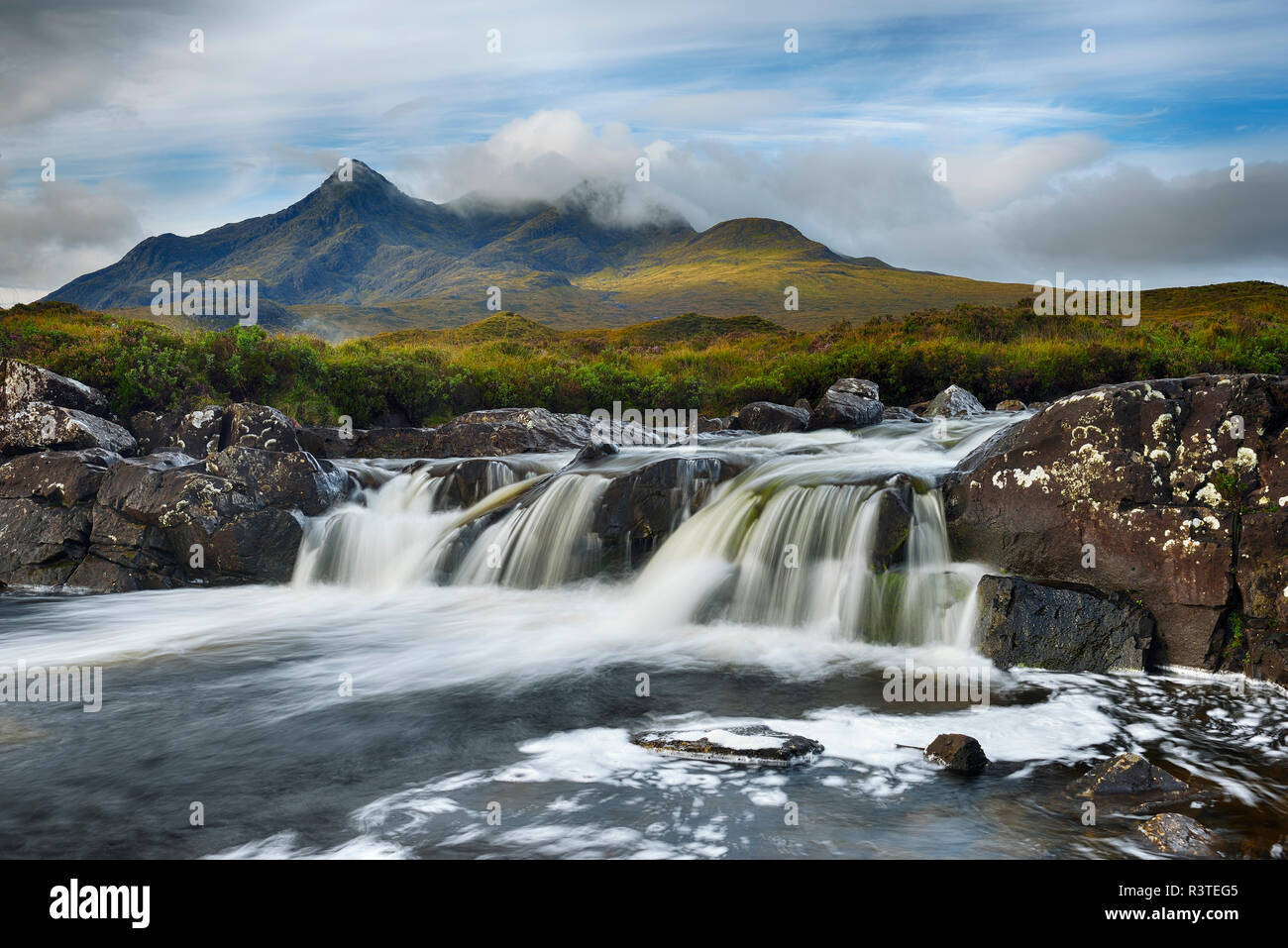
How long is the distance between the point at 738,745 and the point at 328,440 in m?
16.1

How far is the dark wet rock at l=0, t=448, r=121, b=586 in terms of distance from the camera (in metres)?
14.0

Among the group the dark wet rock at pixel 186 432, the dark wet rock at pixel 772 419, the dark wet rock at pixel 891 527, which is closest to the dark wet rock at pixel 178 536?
the dark wet rock at pixel 186 432

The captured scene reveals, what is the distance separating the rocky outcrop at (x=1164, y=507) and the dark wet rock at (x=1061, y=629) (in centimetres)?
27

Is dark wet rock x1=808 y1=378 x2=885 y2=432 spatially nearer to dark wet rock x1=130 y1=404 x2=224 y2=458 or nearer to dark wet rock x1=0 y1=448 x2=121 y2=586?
dark wet rock x1=130 y1=404 x2=224 y2=458

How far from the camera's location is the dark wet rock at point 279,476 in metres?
14.6

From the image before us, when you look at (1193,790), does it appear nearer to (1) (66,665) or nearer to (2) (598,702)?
(2) (598,702)

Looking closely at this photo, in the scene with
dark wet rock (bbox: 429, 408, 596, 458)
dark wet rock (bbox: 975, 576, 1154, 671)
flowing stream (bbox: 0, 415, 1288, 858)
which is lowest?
flowing stream (bbox: 0, 415, 1288, 858)

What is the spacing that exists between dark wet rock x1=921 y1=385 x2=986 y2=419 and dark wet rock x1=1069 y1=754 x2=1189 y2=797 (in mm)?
15666

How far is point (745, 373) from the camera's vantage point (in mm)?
28406

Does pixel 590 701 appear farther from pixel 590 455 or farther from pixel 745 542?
pixel 590 455

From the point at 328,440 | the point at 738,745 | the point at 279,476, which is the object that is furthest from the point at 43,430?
the point at 738,745

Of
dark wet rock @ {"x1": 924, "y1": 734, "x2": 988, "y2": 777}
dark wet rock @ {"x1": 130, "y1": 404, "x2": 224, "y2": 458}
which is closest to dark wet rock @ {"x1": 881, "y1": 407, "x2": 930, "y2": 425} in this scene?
dark wet rock @ {"x1": 130, "y1": 404, "x2": 224, "y2": 458}

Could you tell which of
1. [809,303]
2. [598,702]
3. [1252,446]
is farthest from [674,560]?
[809,303]
